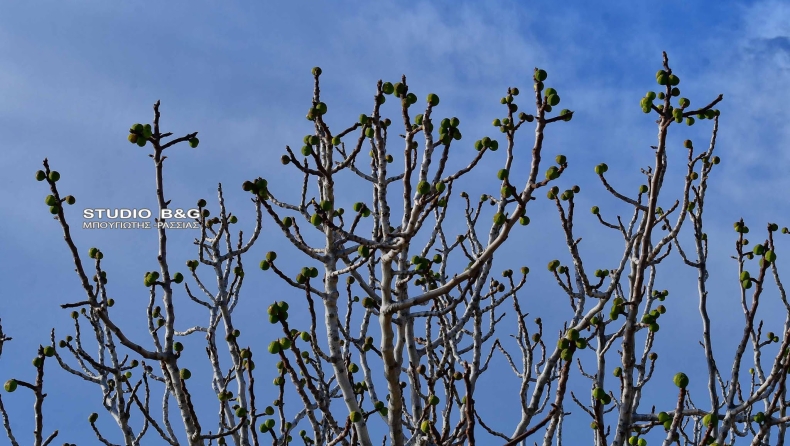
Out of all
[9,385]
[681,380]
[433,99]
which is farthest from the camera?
[433,99]

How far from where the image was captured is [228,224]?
1013cm

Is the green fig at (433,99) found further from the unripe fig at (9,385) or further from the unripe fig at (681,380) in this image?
the unripe fig at (9,385)

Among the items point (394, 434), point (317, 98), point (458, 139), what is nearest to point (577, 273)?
point (458, 139)

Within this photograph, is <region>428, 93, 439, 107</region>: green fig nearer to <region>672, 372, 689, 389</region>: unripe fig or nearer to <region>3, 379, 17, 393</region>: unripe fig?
<region>672, 372, 689, 389</region>: unripe fig

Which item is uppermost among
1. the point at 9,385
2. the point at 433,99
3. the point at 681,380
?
the point at 433,99

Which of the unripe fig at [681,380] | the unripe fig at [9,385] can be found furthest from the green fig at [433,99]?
the unripe fig at [9,385]

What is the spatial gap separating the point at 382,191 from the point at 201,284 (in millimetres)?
3959

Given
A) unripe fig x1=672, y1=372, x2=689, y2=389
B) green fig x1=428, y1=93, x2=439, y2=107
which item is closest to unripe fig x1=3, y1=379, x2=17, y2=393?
green fig x1=428, y1=93, x2=439, y2=107

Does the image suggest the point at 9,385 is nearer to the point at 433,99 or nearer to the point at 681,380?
the point at 433,99

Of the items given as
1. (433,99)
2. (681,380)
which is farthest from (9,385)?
(681,380)

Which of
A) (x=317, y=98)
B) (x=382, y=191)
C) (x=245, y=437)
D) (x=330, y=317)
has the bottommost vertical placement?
(x=245, y=437)

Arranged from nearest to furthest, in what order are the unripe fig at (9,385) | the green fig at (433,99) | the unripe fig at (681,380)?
the unripe fig at (681,380) → the unripe fig at (9,385) → the green fig at (433,99)

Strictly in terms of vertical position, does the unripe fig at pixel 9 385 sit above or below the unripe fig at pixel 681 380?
above

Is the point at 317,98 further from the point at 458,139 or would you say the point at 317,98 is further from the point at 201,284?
the point at 201,284
